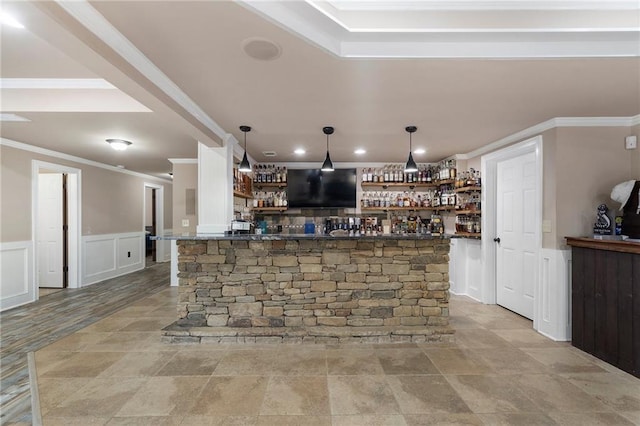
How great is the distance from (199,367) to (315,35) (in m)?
2.80

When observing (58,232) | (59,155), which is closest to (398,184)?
(59,155)

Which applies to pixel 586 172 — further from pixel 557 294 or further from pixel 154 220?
pixel 154 220

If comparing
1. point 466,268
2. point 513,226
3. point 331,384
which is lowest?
point 331,384

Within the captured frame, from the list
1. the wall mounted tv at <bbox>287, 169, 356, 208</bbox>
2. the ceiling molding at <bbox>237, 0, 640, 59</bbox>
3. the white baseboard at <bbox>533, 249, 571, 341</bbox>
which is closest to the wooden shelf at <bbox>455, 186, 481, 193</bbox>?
the white baseboard at <bbox>533, 249, 571, 341</bbox>

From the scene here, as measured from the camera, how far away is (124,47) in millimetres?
1796

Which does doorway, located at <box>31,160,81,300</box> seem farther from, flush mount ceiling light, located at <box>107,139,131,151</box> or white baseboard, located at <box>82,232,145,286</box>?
flush mount ceiling light, located at <box>107,139,131,151</box>

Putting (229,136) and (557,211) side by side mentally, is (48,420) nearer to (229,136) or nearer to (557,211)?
(229,136)

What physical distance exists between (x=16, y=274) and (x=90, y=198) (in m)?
1.82

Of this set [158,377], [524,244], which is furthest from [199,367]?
[524,244]

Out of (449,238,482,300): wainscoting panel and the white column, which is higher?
the white column

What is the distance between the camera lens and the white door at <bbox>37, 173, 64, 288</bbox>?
17.4ft

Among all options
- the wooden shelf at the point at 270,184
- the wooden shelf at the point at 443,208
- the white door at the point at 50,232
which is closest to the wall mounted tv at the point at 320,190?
the wooden shelf at the point at 270,184

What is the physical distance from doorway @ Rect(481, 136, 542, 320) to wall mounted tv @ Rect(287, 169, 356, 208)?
87.7 inches

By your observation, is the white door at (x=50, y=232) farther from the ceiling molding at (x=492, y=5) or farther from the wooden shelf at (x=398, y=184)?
the ceiling molding at (x=492, y=5)
